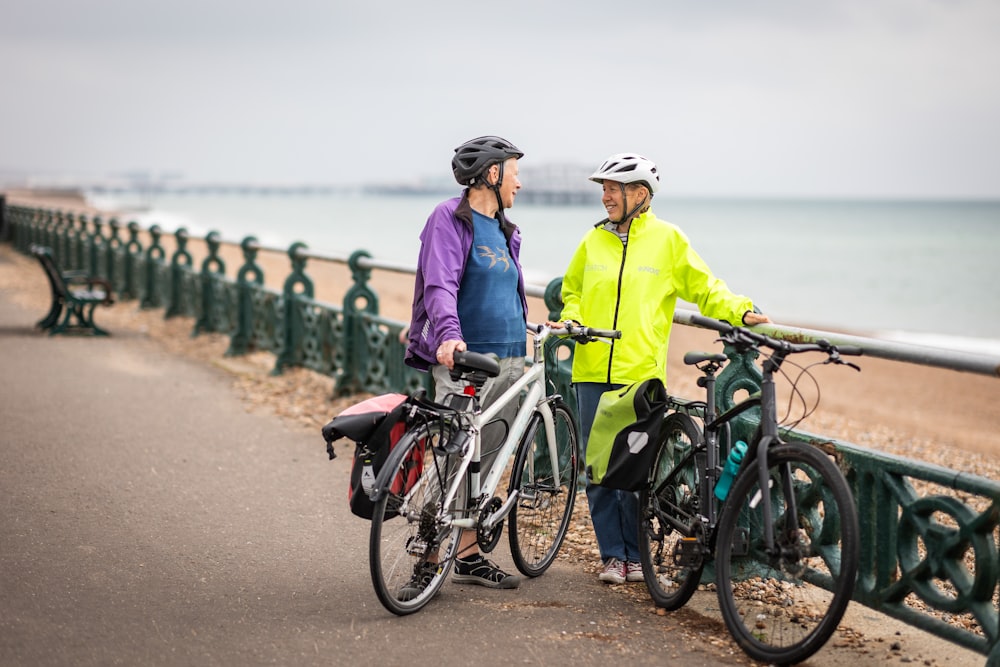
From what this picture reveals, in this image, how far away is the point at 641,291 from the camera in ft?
16.0

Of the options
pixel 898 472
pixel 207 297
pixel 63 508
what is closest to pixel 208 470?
pixel 63 508

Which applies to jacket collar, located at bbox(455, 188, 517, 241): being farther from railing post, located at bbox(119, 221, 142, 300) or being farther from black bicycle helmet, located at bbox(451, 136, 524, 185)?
railing post, located at bbox(119, 221, 142, 300)

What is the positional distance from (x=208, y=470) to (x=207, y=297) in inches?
268

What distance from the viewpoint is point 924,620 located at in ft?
13.0

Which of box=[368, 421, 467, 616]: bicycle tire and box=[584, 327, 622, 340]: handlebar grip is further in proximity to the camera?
box=[584, 327, 622, 340]: handlebar grip

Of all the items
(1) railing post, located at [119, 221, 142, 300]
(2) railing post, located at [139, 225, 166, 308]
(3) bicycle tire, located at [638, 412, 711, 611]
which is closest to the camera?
(3) bicycle tire, located at [638, 412, 711, 611]

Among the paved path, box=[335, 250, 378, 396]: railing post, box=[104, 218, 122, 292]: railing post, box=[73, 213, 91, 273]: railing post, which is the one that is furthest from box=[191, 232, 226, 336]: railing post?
box=[73, 213, 91, 273]: railing post

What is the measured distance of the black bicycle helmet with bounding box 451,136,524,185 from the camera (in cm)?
482

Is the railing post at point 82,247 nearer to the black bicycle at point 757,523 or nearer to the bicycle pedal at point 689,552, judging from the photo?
the black bicycle at point 757,523

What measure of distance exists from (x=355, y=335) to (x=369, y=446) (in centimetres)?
513

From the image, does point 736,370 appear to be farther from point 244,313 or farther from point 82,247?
point 82,247

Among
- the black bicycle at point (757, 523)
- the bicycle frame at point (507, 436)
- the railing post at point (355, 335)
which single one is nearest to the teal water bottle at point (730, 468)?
the black bicycle at point (757, 523)

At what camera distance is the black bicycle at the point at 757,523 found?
398 cm

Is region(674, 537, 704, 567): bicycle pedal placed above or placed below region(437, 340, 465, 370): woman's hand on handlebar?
below
